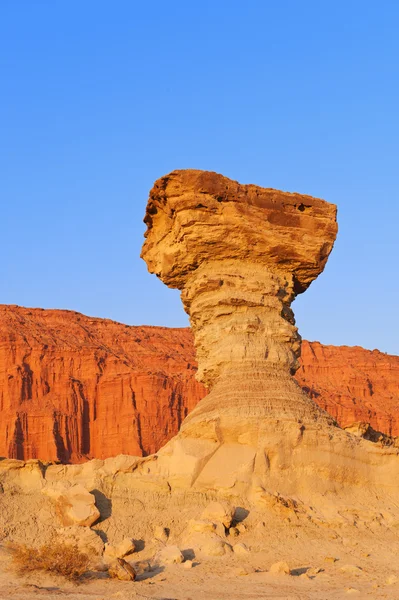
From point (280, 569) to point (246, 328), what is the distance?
625 cm

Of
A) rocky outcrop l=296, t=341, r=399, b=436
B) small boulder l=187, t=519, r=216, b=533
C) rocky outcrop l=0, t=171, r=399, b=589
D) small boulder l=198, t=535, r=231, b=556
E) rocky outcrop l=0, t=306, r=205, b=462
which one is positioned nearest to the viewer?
small boulder l=198, t=535, r=231, b=556

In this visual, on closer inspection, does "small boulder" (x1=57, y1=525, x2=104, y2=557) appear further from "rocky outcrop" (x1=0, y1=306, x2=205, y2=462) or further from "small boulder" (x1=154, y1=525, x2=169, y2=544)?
"rocky outcrop" (x1=0, y1=306, x2=205, y2=462)

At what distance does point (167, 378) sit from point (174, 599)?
6945 cm

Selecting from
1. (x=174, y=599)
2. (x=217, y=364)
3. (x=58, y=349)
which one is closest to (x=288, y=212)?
(x=217, y=364)

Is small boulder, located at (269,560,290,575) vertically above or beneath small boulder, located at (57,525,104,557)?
beneath

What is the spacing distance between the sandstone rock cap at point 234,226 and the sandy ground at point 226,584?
723 centimetres

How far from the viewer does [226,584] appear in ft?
42.8

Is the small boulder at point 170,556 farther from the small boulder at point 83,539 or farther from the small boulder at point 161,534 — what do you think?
the small boulder at point 83,539

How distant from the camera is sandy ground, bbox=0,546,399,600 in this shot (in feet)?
39.8

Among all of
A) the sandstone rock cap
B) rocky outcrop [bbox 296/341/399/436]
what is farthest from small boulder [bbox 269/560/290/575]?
rocky outcrop [bbox 296/341/399/436]

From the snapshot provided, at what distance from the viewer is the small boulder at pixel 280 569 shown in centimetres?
1352

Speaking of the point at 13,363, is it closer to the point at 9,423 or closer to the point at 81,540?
the point at 9,423

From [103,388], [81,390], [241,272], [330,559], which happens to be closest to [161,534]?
[330,559]

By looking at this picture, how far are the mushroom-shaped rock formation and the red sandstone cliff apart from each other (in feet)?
176
